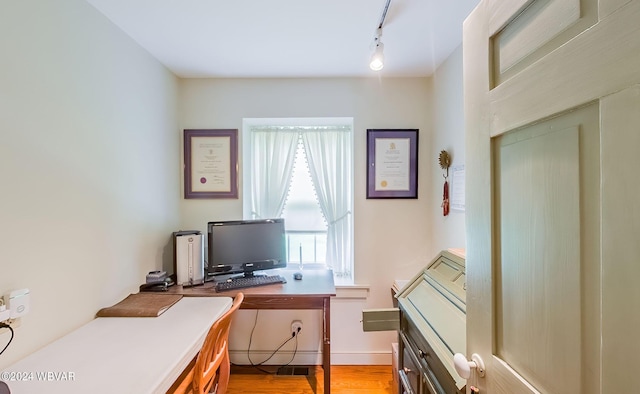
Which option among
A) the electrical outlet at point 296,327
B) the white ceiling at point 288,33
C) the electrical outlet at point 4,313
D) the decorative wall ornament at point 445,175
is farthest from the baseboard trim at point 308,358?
the white ceiling at point 288,33

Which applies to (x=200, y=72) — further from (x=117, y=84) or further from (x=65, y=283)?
(x=65, y=283)

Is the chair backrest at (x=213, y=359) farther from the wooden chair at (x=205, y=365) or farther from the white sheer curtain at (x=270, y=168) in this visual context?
the white sheer curtain at (x=270, y=168)

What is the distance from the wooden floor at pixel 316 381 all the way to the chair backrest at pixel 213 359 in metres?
0.69

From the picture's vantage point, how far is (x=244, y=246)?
6.73 ft

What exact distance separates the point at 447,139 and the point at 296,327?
77.7 inches

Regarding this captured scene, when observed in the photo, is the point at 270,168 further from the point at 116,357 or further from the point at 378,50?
the point at 116,357

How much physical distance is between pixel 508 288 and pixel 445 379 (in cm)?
55

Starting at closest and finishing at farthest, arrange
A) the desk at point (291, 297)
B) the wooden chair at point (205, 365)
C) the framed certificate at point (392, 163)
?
the wooden chair at point (205, 365)
the desk at point (291, 297)
the framed certificate at point (392, 163)

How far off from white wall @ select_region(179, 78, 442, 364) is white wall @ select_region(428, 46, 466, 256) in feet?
0.23

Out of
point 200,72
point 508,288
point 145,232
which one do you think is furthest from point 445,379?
point 200,72

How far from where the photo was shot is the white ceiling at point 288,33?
1.41m

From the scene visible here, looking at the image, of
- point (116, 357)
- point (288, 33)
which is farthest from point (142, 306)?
point (288, 33)

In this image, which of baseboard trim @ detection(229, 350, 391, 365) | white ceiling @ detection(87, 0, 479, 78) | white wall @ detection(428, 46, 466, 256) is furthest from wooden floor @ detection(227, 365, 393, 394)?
white ceiling @ detection(87, 0, 479, 78)

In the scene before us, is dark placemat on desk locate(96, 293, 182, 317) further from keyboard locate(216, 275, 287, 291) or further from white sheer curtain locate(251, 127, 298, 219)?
white sheer curtain locate(251, 127, 298, 219)
